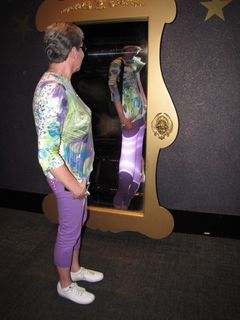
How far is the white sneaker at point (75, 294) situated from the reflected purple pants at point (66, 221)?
0.59 ft

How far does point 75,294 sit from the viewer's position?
5.35 feet

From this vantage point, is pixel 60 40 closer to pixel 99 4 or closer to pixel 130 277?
pixel 99 4

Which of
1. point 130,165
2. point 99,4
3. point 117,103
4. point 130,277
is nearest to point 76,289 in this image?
point 130,277

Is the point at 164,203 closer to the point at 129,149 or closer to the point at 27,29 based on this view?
the point at 129,149

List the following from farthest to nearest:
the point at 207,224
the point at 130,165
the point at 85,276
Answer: the point at 207,224, the point at 130,165, the point at 85,276

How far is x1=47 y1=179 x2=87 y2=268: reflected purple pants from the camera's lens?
1.41 meters

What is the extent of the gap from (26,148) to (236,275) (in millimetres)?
2116

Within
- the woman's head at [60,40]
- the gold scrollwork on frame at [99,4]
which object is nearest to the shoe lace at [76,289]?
the woman's head at [60,40]

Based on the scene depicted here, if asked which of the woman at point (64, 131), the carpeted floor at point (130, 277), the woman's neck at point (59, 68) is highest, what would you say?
the woman's neck at point (59, 68)

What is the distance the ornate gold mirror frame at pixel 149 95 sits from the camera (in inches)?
A: 73.4

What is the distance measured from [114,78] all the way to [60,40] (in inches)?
31.7

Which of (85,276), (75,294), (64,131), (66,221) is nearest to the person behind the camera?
(64,131)

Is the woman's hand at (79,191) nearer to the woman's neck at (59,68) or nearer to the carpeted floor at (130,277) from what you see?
the woman's neck at (59,68)

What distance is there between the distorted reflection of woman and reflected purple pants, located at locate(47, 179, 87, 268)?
0.77 meters
